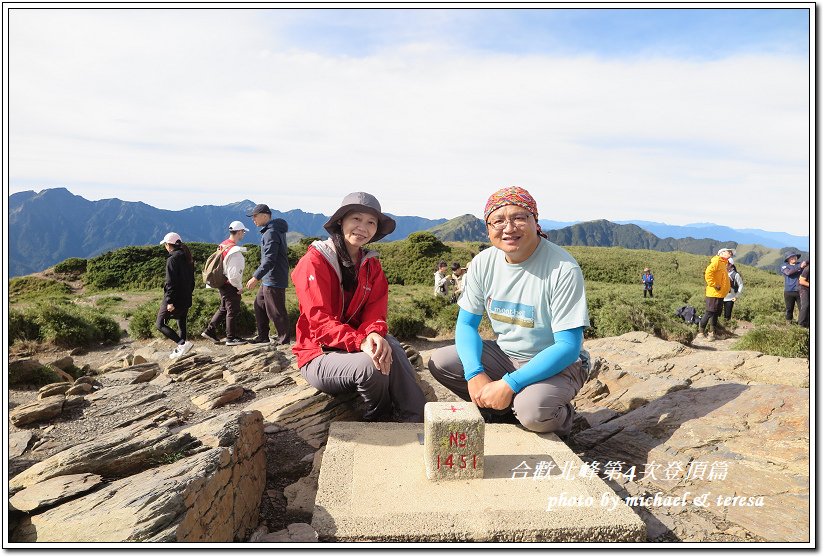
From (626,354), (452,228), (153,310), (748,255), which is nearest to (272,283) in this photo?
(153,310)

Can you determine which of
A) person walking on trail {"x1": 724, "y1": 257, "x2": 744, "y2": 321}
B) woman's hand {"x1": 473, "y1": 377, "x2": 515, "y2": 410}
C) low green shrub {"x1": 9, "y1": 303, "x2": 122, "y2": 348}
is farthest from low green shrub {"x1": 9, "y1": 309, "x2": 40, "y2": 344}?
person walking on trail {"x1": 724, "y1": 257, "x2": 744, "y2": 321}

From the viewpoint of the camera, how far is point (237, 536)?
127 inches

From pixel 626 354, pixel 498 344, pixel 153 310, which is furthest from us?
pixel 153 310

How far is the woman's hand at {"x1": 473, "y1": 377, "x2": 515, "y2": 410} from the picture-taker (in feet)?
12.3

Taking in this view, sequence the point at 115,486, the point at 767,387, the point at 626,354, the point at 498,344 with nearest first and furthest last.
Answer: the point at 115,486 → the point at 498,344 → the point at 767,387 → the point at 626,354

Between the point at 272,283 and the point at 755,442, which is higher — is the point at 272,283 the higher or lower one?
the higher one

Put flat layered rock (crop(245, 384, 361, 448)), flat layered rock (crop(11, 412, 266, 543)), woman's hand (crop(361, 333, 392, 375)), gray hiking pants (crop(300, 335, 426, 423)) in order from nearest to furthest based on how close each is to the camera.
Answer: flat layered rock (crop(11, 412, 266, 543)) < woman's hand (crop(361, 333, 392, 375)) < gray hiking pants (crop(300, 335, 426, 423)) < flat layered rock (crop(245, 384, 361, 448))

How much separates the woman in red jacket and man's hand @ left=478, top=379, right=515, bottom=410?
2.61 ft

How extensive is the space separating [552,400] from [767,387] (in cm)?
244

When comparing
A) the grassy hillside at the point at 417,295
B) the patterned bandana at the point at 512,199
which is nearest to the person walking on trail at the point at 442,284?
the grassy hillside at the point at 417,295

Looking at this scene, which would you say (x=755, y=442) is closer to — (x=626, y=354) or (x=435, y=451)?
(x=435, y=451)

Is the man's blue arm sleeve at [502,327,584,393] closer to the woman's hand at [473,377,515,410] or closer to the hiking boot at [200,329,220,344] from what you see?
the woman's hand at [473,377,515,410]

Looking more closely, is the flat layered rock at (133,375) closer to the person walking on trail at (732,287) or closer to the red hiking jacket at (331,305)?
the red hiking jacket at (331,305)

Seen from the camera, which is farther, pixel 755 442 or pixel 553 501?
pixel 755 442
